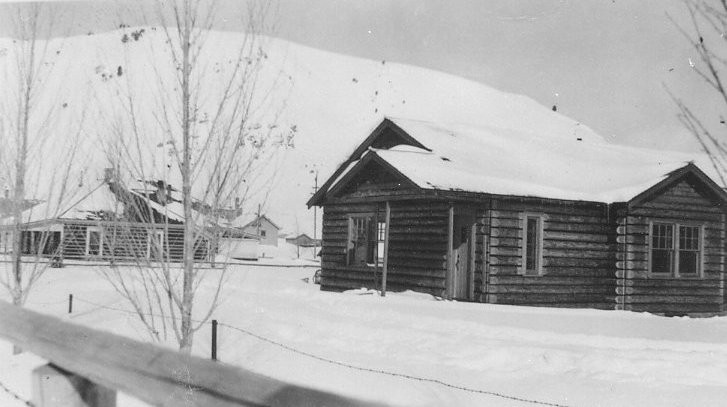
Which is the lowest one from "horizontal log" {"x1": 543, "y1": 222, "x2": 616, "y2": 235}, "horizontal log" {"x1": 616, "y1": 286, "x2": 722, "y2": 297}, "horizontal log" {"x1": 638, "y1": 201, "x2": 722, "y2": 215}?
"horizontal log" {"x1": 616, "y1": 286, "x2": 722, "y2": 297}

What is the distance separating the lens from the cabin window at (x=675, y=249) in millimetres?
19281

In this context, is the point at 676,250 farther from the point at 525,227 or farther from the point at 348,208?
the point at 348,208

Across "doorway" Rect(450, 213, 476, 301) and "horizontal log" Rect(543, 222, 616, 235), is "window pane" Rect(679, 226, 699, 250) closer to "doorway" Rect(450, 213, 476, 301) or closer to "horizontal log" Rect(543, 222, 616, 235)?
"horizontal log" Rect(543, 222, 616, 235)

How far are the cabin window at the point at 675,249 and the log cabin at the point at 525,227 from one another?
0.03m

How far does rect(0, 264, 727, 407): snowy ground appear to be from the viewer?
29.0 feet

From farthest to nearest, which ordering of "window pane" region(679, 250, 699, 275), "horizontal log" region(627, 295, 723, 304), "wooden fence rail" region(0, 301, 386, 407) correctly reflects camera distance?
1. "window pane" region(679, 250, 699, 275)
2. "horizontal log" region(627, 295, 723, 304)
3. "wooden fence rail" region(0, 301, 386, 407)

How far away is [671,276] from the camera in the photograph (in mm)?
19375

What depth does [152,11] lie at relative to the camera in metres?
8.52

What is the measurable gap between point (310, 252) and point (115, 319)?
95.6 m

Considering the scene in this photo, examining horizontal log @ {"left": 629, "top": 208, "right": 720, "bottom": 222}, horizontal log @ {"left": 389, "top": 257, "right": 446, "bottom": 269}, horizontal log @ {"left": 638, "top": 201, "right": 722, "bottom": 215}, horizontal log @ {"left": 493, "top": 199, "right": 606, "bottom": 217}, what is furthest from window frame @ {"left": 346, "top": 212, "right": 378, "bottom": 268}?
horizontal log @ {"left": 638, "top": 201, "right": 722, "bottom": 215}

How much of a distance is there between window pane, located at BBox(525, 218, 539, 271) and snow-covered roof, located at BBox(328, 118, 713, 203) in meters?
0.87

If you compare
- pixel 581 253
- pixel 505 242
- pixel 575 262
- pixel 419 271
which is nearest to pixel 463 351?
pixel 505 242

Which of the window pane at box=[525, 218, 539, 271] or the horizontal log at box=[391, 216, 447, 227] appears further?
the window pane at box=[525, 218, 539, 271]

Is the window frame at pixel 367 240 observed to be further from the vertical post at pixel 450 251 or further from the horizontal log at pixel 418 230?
the vertical post at pixel 450 251
